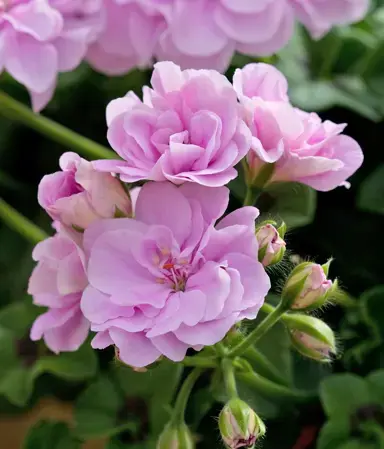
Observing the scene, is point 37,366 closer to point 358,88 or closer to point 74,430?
point 74,430

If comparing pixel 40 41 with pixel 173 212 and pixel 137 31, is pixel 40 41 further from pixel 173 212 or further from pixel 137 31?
pixel 173 212

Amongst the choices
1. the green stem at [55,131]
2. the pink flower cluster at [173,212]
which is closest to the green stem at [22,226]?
the green stem at [55,131]

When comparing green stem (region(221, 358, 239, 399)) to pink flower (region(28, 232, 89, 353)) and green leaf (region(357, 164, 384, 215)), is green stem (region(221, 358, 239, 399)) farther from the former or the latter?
green leaf (region(357, 164, 384, 215))

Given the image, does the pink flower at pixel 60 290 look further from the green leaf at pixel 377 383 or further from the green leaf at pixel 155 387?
the green leaf at pixel 377 383

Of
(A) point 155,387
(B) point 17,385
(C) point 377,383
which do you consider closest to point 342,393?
(C) point 377,383

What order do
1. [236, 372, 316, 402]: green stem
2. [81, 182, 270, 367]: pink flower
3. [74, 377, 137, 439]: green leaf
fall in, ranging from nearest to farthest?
[81, 182, 270, 367]: pink flower < [236, 372, 316, 402]: green stem < [74, 377, 137, 439]: green leaf

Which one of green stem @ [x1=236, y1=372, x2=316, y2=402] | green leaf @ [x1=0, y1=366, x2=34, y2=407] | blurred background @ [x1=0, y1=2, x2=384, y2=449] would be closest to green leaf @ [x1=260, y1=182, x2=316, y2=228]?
blurred background @ [x1=0, y1=2, x2=384, y2=449]
